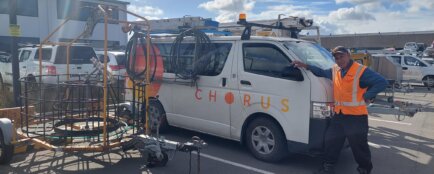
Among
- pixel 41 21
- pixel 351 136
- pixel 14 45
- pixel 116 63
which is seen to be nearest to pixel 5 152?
pixel 14 45

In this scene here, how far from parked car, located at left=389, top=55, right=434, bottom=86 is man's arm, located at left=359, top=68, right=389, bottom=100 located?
15.5m

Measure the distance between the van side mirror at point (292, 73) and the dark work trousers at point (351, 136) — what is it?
2.40 ft

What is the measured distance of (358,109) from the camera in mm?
4641

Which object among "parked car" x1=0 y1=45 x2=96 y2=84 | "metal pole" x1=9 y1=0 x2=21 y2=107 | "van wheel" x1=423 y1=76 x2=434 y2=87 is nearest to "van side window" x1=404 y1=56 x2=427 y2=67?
"van wheel" x1=423 y1=76 x2=434 y2=87

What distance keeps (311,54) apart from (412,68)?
51.4ft

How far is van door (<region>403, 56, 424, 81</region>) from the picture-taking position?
18.7 meters

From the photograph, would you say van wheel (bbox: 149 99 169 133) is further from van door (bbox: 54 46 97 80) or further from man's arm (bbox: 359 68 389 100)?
van door (bbox: 54 46 97 80)

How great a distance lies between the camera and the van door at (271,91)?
5132 mm

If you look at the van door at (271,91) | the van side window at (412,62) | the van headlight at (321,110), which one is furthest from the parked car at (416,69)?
the van headlight at (321,110)

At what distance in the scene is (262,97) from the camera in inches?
218

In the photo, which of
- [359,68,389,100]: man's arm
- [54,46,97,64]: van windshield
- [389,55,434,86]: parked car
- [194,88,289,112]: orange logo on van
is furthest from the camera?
[389,55,434,86]: parked car

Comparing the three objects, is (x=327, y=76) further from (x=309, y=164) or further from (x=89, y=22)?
(x=89, y=22)

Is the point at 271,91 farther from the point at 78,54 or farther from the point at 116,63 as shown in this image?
the point at 78,54

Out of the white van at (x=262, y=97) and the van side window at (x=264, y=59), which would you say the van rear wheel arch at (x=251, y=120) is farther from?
the van side window at (x=264, y=59)
